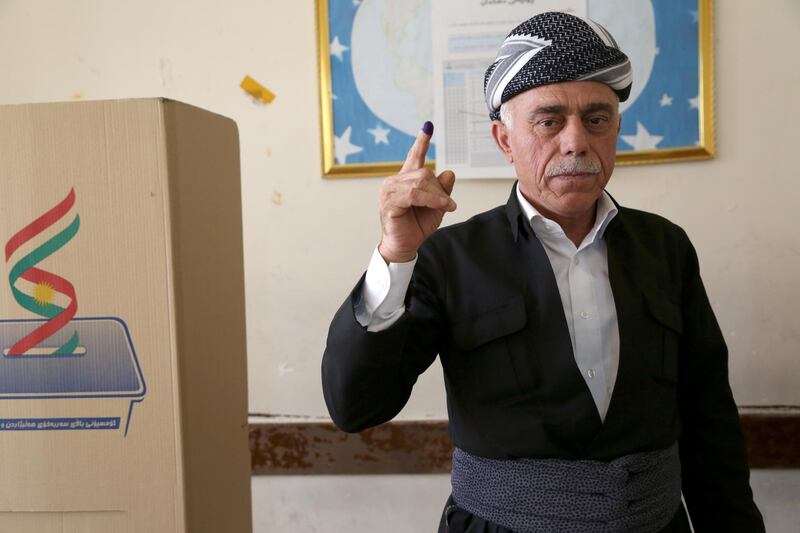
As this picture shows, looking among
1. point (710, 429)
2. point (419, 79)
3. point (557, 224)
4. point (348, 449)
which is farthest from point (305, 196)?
point (710, 429)

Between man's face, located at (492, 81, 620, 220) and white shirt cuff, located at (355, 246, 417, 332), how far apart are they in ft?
0.94

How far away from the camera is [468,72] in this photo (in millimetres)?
1517

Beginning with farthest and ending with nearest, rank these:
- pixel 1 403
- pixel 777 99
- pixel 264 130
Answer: pixel 264 130
pixel 777 99
pixel 1 403

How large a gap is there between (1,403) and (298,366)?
897 millimetres

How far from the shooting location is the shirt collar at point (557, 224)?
103 centimetres

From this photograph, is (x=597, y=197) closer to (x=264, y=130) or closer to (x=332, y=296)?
(x=332, y=296)

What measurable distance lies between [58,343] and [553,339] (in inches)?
26.9

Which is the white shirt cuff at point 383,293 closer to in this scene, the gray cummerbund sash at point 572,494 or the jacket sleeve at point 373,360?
the jacket sleeve at point 373,360

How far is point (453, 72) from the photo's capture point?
1.52 meters

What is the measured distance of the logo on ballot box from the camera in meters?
0.76

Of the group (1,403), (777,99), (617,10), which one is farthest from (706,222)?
(1,403)

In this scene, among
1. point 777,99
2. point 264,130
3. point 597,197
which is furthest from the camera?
point 264,130

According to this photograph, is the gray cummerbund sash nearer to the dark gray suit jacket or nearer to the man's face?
the dark gray suit jacket

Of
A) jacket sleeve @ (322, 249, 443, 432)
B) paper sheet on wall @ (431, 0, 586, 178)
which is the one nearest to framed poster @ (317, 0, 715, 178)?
paper sheet on wall @ (431, 0, 586, 178)
